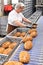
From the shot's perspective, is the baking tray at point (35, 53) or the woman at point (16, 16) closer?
the baking tray at point (35, 53)

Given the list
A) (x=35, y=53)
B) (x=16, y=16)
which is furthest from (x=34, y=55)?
(x=16, y=16)

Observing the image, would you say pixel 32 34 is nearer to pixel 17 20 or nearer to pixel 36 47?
pixel 36 47

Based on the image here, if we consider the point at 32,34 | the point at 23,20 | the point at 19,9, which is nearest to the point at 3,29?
the point at 23,20

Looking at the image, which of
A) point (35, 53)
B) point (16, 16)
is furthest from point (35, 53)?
point (16, 16)

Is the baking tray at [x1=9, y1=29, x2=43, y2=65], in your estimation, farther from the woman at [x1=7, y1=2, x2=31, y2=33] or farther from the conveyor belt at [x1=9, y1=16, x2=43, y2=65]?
the woman at [x1=7, y1=2, x2=31, y2=33]

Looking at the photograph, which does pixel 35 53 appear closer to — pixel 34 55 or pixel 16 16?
pixel 34 55

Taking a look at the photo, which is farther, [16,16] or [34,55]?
[16,16]

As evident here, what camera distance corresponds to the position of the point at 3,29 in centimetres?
643

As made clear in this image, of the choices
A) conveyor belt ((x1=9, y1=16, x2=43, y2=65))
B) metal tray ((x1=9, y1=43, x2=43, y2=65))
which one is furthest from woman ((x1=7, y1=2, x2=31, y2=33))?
metal tray ((x1=9, y1=43, x2=43, y2=65))

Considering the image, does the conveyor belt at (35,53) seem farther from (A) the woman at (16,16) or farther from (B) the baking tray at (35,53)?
(A) the woman at (16,16)

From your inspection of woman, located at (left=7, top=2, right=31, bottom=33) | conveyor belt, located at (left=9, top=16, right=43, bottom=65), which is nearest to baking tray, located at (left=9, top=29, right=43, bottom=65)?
conveyor belt, located at (left=9, top=16, right=43, bottom=65)

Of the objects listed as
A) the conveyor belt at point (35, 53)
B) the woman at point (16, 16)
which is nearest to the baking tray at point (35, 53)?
the conveyor belt at point (35, 53)

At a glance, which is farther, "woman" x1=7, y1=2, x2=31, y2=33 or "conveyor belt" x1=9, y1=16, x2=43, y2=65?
"woman" x1=7, y1=2, x2=31, y2=33

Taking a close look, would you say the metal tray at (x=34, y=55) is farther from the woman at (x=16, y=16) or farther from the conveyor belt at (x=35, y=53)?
the woman at (x=16, y=16)
